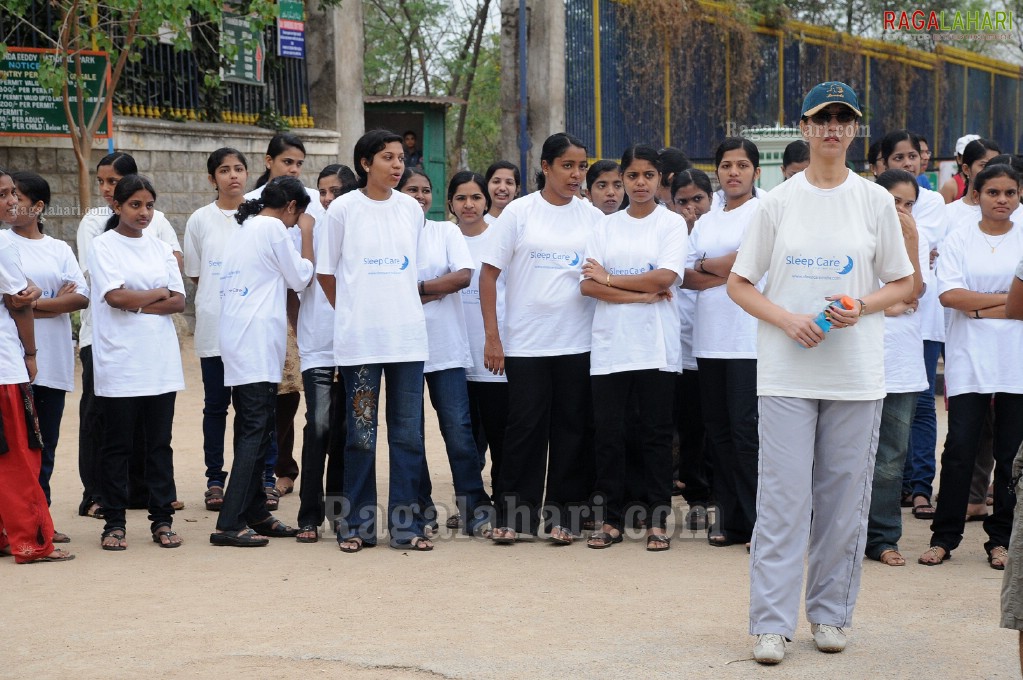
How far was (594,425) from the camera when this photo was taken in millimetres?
6555

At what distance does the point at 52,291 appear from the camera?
6625 mm

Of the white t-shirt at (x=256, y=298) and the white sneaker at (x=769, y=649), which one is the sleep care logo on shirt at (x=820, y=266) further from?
the white t-shirt at (x=256, y=298)

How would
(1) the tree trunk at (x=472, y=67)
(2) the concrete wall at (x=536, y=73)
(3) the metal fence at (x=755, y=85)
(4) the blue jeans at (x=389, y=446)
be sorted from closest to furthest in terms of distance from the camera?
(4) the blue jeans at (x=389, y=446) < (2) the concrete wall at (x=536, y=73) < (3) the metal fence at (x=755, y=85) < (1) the tree trunk at (x=472, y=67)

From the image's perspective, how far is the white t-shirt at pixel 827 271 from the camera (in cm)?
448

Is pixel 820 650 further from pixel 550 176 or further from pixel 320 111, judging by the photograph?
pixel 320 111

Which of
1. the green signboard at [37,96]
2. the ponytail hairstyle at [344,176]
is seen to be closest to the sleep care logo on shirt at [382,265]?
the ponytail hairstyle at [344,176]

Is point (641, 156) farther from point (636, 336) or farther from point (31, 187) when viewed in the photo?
point (31, 187)

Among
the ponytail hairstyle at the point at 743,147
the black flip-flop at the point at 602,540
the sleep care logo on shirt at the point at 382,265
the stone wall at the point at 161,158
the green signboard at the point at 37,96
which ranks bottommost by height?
the black flip-flop at the point at 602,540

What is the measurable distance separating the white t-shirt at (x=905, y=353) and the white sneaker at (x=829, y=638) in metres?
1.82

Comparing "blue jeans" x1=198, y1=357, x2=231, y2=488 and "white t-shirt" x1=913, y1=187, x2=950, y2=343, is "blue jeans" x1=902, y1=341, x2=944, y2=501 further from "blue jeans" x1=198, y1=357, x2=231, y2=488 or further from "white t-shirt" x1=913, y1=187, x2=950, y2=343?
"blue jeans" x1=198, y1=357, x2=231, y2=488

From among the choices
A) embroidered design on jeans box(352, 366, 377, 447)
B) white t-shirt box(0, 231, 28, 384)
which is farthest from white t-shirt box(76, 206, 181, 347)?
embroidered design on jeans box(352, 366, 377, 447)

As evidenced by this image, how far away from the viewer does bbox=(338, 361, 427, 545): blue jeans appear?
6.23 metres

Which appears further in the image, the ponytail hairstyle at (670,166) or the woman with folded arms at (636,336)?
the ponytail hairstyle at (670,166)

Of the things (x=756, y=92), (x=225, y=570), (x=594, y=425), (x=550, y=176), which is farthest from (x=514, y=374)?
(x=756, y=92)
